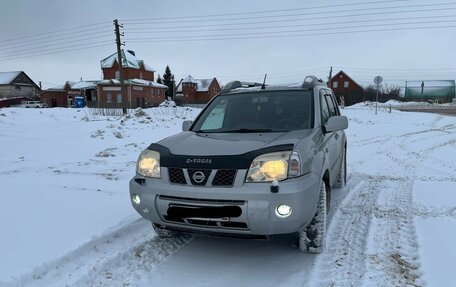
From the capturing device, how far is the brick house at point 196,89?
8019cm

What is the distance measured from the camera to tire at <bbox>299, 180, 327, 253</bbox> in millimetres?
3830

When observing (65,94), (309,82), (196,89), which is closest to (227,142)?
(309,82)

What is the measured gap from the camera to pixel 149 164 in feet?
12.9

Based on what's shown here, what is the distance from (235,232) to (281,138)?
1.07 metres

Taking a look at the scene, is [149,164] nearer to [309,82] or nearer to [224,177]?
[224,177]

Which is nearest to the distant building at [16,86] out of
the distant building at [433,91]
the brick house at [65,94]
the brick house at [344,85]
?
the brick house at [65,94]

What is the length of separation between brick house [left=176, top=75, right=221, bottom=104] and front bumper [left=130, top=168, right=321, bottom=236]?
76.1 m

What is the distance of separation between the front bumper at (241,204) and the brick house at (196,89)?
76.1 metres

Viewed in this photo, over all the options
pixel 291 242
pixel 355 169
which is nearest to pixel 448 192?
pixel 355 169

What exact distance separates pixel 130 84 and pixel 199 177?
54650mm

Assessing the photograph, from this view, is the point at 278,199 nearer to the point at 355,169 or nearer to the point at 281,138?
the point at 281,138

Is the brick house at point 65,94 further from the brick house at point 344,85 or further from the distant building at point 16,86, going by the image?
the brick house at point 344,85

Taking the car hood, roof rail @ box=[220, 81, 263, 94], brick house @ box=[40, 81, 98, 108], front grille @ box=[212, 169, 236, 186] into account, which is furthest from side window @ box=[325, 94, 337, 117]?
brick house @ box=[40, 81, 98, 108]

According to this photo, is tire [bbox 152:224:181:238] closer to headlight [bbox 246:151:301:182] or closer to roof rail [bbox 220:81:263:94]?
headlight [bbox 246:151:301:182]
